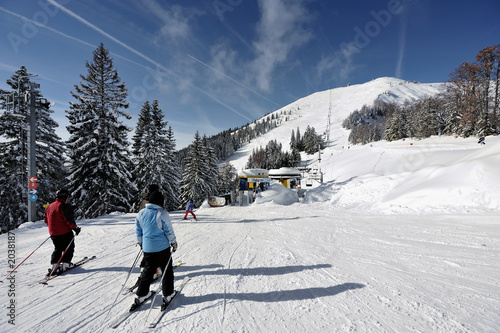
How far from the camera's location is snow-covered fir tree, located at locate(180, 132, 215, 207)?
83.6 feet

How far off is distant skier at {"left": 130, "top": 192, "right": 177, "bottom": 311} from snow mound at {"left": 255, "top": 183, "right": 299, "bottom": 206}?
14.2m

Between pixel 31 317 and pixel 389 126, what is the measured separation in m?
65.4

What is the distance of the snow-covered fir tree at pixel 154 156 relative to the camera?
19.3 m

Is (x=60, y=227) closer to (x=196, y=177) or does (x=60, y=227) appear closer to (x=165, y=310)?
(x=165, y=310)

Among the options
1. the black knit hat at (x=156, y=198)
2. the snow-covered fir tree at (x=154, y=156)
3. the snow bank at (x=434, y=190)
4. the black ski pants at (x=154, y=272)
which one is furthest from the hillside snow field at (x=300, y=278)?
the snow-covered fir tree at (x=154, y=156)

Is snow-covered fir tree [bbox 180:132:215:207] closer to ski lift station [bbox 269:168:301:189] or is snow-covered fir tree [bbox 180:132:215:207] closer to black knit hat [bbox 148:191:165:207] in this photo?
ski lift station [bbox 269:168:301:189]

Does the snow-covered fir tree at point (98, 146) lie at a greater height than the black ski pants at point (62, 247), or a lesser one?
greater

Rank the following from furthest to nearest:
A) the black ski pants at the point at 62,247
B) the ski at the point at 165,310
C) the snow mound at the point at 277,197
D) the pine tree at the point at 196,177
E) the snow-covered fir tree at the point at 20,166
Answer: the pine tree at the point at 196,177 < the snow mound at the point at 277,197 < the snow-covered fir tree at the point at 20,166 < the black ski pants at the point at 62,247 < the ski at the point at 165,310

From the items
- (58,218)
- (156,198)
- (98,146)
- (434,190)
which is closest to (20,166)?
(98,146)

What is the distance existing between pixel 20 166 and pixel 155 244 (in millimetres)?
17739

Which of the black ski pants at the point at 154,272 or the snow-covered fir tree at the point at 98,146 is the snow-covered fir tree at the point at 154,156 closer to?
the snow-covered fir tree at the point at 98,146

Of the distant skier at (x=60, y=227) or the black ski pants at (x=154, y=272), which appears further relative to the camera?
the distant skier at (x=60, y=227)

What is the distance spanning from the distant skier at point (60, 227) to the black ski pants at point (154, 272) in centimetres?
245

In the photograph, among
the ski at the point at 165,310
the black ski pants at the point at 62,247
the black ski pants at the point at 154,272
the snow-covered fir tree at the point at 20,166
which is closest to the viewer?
the ski at the point at 165,310
